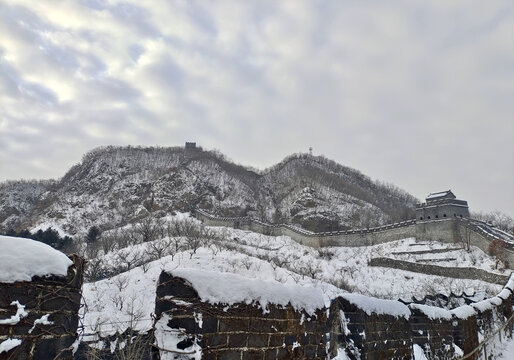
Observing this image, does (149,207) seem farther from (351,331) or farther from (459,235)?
(351,331)

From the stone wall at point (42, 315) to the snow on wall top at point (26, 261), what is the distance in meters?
0.05

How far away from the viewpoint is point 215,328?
3.08 m

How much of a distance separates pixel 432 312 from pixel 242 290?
17.5ft

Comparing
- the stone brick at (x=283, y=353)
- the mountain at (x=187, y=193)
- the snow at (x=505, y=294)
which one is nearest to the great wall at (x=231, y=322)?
the stone brick at (x=283, y=353)

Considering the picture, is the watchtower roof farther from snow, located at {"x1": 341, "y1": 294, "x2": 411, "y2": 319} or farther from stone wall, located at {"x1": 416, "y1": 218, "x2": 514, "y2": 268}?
snow, located at {"x1": 341, "y1": 294, "x2": 411, "y2": 319}

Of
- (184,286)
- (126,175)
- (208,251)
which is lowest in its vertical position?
(184,286)

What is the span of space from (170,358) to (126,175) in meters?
91.6

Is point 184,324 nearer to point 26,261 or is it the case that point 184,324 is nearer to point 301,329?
point 26,261

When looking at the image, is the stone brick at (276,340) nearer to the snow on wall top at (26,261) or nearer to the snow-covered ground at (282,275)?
the snow on wall top at (26,261)

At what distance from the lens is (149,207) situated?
252 ft

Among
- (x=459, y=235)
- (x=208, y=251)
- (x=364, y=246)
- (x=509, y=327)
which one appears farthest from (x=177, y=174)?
(x=509, y=327)

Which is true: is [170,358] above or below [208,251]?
below

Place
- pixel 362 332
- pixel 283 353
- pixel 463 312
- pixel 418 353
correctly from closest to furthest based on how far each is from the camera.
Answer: pixel 283 353
pixel 362 332
pixel 418 353
pixel 463 312

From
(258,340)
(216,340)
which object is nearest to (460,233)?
(258,340)
